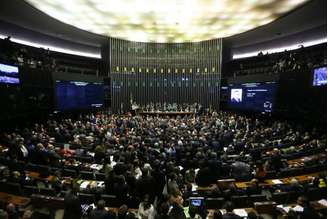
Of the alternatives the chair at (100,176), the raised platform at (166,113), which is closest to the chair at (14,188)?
the chair at (100,176)

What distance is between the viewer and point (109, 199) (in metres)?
5.97

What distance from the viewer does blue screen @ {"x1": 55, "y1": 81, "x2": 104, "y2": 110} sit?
18481 millimetres

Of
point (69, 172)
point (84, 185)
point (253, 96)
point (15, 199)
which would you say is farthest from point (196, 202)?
point (253, 96)

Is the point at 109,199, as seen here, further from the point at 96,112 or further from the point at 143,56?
the point at 143,56

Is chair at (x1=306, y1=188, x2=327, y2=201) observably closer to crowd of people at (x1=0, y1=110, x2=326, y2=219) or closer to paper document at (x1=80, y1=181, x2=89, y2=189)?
crowd of people at (x1=0, y1=110, x2=326, y2=219)

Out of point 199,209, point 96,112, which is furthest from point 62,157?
point 96,112

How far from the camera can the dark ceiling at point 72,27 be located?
1338 centimetres

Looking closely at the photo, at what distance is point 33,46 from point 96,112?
7.22 m

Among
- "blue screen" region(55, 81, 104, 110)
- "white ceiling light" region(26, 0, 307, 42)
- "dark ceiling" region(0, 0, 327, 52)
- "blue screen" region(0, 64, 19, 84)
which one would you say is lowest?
"blue screen" region(55, 81, 104, 110)

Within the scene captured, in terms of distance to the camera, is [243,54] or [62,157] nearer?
[62,157]

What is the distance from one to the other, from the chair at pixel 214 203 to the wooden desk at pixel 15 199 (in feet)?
13.0

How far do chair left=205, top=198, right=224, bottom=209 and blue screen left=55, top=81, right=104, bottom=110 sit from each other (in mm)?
14684

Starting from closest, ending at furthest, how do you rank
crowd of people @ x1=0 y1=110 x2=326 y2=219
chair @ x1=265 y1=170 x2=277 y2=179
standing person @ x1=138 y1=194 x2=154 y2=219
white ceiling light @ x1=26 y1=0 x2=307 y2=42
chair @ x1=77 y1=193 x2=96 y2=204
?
standing person @ x1=138 y1=194 x2=154 y2=219 → crowd of people @ x1=0 y1=110 x2=326 y2=219 → chair @ x1=77 y1=193 x2=96 y2=204 → chair @ x1=265 y1=170 x2=277 y2=179 → white ceiling light @ x1=26 y1=0 x2=307 y2=42

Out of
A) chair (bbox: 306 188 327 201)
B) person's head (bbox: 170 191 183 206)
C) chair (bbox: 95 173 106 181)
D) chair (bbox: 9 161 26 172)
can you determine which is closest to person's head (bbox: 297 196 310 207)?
chair (bbox: 306 188 327 201)
